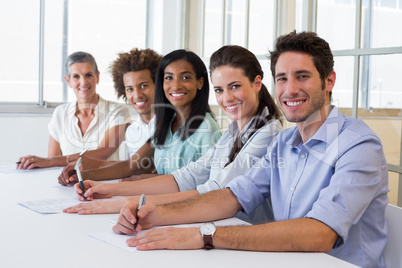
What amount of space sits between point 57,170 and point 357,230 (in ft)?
5.78

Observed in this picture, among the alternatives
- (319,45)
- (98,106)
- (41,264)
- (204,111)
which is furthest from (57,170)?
(319,45)

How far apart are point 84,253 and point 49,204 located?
636 mm

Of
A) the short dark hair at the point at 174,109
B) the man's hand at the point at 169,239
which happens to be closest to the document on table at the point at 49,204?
the man's hand at the point at 169,239

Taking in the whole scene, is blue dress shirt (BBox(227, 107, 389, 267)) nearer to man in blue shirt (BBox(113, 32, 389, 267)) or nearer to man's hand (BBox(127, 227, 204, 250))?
man in blue shirt (BBox(113, 32, 389, 267))

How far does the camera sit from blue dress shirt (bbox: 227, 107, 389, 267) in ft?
4.02

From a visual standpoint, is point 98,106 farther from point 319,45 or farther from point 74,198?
point 319,45

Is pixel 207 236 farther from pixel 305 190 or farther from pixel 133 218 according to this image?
pixel 305 190

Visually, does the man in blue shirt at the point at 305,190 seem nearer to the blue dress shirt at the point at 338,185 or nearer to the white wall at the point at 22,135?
the blue dress shirt at the point at 338,185

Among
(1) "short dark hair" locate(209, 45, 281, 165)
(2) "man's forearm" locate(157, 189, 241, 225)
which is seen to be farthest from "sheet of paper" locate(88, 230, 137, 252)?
(1) "short dark hair" locate(209, 45, 281, 165)

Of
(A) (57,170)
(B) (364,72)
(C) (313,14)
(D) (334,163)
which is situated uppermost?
(C) (313,14)

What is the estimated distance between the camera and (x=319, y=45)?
1488 mm

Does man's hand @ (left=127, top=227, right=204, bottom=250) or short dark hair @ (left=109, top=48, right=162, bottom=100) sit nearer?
man's hand @ (left=127, top=227, right=204, bottom=250)

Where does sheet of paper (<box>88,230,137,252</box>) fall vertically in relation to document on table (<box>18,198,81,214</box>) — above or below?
above

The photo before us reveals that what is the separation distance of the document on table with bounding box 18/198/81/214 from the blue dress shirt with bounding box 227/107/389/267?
0.64 meters
